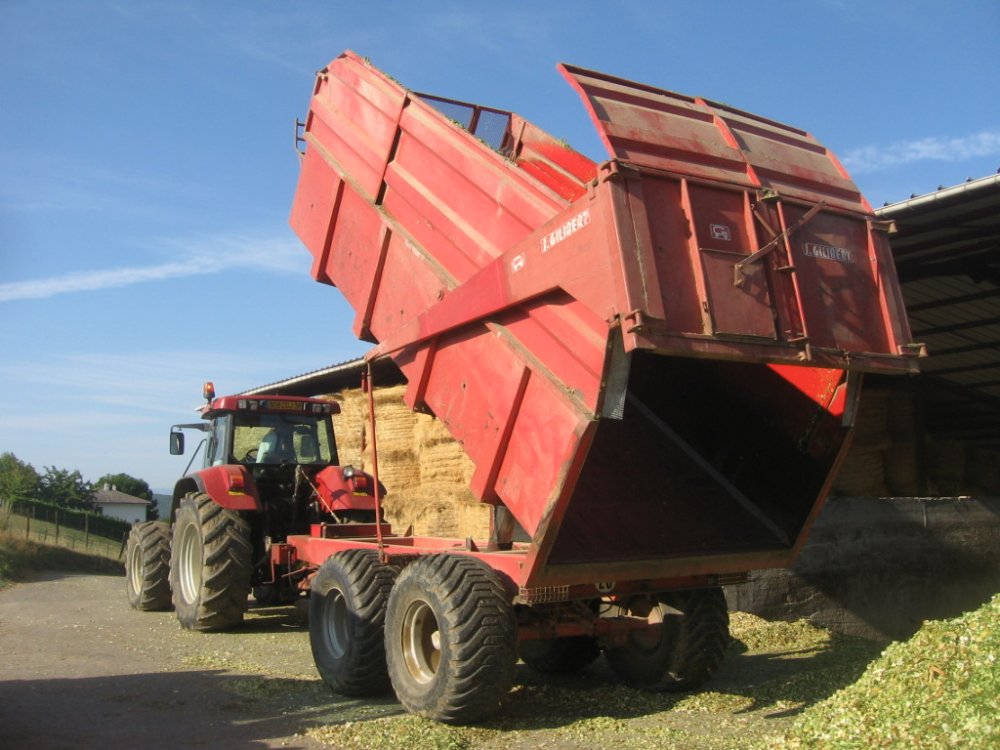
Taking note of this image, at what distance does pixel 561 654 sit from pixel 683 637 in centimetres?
113

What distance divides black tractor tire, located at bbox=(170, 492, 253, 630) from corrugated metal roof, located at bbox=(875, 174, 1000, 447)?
6472 millimetres

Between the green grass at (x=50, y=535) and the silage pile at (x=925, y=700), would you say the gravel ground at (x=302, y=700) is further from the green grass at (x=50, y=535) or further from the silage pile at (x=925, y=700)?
the green grass at (x=50, y=535)

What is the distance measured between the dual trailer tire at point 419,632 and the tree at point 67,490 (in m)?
48.5

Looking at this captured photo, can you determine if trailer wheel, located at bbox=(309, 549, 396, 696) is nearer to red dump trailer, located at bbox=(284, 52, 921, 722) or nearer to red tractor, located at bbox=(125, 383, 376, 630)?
red dump trailer, located at bbox=(284, 52, 921, 722)

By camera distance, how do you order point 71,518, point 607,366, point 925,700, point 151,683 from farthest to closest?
point 71,518, point 151,683, point 607,366, point 925,700

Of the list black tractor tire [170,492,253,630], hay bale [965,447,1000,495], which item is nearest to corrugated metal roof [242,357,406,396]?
black tractor tire [170,492,253,630]

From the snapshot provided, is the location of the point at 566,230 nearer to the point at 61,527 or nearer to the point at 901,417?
the point at 901,417

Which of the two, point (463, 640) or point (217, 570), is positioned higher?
point (217, 570)

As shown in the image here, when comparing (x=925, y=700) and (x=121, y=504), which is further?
(x=121, y=504)

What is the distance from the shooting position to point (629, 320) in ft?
14.3

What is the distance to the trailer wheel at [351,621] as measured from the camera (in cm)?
608

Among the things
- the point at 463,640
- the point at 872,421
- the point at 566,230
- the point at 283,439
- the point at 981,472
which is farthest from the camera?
the point at 981,472

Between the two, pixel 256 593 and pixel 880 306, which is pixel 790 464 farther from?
pixel 256 593

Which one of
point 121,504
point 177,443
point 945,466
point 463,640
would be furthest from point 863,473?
point 121,504
